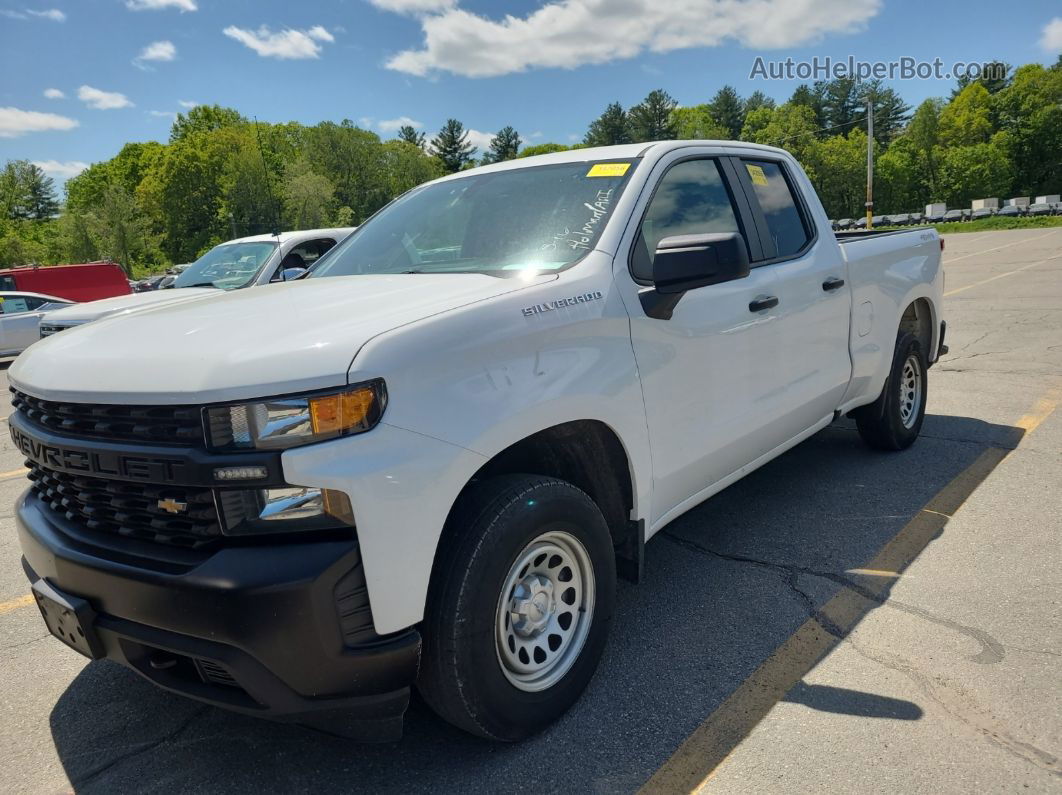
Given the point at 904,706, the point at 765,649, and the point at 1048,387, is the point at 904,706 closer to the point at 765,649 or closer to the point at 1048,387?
the point at 765,649

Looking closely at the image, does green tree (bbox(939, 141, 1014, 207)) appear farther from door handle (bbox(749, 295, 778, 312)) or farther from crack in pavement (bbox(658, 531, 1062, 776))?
crack in pavement (bbox(658, 531, 1062, 776))

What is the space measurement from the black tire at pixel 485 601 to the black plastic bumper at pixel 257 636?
0.12 meters

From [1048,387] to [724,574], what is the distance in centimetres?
496

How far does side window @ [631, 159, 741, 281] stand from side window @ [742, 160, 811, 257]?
327 millimetres

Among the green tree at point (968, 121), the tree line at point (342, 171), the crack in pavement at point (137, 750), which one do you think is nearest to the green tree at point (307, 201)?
the tree line at point (342, 171)

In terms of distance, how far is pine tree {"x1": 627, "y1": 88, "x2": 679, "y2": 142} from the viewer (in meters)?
105

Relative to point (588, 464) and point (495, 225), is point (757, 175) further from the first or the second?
point (588, 464)

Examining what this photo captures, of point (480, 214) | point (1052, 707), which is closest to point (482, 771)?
point (1052, 707)

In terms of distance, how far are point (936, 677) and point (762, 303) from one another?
5.31 ft

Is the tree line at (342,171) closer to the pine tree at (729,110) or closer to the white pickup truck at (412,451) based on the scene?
the pine tree at (729,110)

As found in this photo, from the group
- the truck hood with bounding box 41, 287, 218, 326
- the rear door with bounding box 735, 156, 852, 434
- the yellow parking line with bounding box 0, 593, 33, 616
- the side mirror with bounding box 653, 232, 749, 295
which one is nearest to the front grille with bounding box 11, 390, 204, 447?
the side mirror with bounding box 653, 232, 749, 295

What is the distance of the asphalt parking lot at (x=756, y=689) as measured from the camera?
2400mm

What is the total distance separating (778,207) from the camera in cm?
413

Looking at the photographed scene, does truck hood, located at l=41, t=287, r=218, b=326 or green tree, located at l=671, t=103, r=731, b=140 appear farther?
green tree, located at l=671, t=103, r=731, b=140
